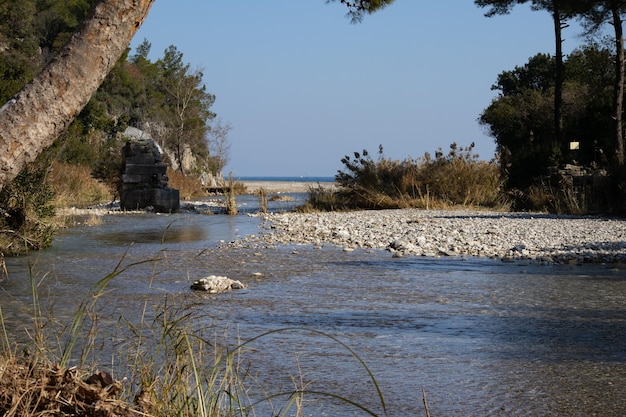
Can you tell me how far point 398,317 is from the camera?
525cm

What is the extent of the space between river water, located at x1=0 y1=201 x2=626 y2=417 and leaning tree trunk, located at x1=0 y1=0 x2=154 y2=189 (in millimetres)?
509

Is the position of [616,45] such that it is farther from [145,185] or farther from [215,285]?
[215,285]

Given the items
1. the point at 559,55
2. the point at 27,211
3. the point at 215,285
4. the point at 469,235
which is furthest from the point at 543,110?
the point at 215,285

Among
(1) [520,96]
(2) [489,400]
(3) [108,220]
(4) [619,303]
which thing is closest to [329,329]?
(2) [489,400]

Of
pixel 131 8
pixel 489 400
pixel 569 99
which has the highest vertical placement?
pixel 569 99

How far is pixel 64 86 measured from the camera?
9.32 ft

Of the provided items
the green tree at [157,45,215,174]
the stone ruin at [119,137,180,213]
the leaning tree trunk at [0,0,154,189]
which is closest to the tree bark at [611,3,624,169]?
the stone ruin at [119,137,180,213]

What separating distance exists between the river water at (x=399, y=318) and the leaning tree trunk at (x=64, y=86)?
509 millimetres

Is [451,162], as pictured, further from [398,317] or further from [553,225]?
[398,317]

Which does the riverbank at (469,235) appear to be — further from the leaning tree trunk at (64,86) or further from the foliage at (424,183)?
the leaning tree trunk at (64,86)

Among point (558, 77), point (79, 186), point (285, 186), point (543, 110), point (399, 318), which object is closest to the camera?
point (399, 318)

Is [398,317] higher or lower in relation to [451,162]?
lower

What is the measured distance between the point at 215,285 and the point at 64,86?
3.53m

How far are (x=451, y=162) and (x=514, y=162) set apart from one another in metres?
2.00
